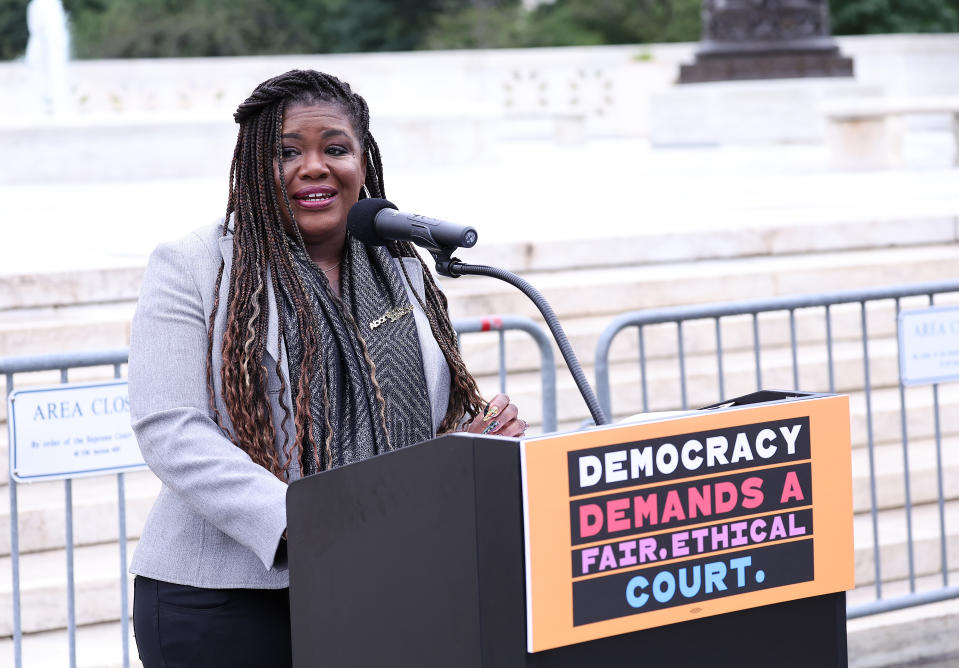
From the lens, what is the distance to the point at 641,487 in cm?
198

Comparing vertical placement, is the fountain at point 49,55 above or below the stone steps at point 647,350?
above

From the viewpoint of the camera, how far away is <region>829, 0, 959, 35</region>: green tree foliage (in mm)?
40688

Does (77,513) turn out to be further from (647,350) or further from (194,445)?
(194,445)

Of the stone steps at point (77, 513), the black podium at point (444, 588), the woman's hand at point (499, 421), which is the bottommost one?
the stone steps at point (77, 513)

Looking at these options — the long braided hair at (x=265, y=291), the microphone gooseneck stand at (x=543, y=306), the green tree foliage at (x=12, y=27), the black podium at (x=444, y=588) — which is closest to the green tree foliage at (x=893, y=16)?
the green tree foliage at (x=12, y=27)

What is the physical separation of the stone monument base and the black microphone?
19.2 m

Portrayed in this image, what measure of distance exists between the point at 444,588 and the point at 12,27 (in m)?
43.7

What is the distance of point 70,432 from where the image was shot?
416cm

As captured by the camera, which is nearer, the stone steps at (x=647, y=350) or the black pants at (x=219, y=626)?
the black pants at (x=219, y=626)

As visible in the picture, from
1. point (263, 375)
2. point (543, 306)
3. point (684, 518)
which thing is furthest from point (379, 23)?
point (684, 518)

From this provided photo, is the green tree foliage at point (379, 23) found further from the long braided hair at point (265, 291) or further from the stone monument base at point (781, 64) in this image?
the long braided hair at point (265, 291)

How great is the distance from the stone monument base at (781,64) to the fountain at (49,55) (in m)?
10.7

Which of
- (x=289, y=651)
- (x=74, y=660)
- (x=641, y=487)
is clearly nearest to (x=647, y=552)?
(x=641, y=487)

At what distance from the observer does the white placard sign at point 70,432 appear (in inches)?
161
